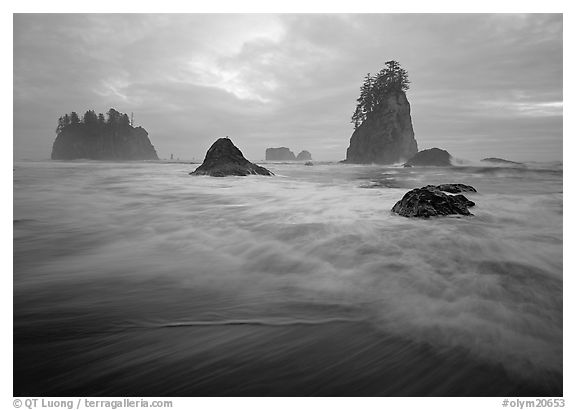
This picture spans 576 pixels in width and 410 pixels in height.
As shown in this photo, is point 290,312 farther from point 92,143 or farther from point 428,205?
point 92,143

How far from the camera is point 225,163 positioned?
17.5 meters

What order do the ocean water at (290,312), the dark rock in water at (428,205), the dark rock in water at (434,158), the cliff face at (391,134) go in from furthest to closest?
the cliff face at (391,134) → the dark rock in water at (434,158) → the dark rock in water at (428,205) → the ocean water at (290,312)

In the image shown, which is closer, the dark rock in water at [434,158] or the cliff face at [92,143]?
the dark rock in water at [434,158]

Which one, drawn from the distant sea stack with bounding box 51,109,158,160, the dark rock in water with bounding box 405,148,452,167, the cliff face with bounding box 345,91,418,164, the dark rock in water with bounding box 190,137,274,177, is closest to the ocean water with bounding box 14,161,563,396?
the dark rock in water with bounding box 190,137,274,177

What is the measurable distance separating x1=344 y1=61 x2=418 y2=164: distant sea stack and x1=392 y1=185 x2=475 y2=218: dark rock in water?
45474 mm

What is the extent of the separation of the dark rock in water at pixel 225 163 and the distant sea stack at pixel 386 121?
36.8 metres

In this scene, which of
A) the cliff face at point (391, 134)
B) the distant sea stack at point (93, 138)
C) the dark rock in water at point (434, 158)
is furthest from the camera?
the distant sea stack at point (93, 138)

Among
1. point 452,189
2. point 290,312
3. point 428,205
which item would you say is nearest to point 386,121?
point 452,189

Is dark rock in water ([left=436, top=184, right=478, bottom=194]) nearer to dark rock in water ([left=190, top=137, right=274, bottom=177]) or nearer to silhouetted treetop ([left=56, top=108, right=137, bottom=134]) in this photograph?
dark rock in water ([left=190, top=137, right=274, bottom=177])

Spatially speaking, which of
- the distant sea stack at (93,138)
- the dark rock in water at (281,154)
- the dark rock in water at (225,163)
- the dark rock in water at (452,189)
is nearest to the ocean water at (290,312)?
the dark rock in water at (452,189)

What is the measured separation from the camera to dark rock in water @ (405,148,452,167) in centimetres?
3781

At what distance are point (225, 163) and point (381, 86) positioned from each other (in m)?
45.4

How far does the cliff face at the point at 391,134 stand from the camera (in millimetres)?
48812

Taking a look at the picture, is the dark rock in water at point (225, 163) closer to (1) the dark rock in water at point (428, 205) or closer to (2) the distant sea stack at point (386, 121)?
(1) the dark rock in water at point (428, 205)
